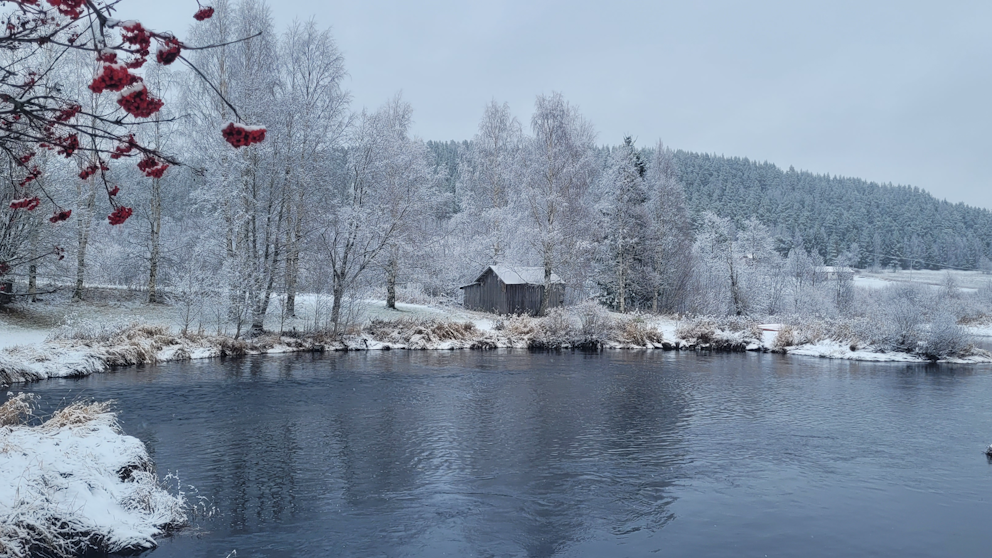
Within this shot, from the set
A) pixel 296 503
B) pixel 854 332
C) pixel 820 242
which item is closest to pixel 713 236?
pixel 854 332

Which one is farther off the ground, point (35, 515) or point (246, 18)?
point (246, 18)

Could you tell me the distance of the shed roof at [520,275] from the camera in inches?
1309

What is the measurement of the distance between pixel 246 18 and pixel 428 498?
2144cm

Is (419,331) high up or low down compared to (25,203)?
down

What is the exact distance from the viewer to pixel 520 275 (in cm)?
3375

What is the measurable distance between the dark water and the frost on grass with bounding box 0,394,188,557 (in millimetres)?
411

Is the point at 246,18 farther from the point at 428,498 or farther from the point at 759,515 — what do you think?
the point at 759,515

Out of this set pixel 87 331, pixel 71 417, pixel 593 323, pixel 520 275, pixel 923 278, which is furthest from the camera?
pixel 923 278

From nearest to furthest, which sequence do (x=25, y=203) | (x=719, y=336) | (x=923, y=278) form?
(x=25, y=203)
(x=719, y=336)
(x=923, y=278)

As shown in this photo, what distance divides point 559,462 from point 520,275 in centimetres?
2476

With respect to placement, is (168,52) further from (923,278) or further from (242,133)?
(923,278)

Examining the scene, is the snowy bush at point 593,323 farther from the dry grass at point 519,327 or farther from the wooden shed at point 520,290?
the wooden shed at point 520,290

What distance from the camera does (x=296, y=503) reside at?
7250 millimetres

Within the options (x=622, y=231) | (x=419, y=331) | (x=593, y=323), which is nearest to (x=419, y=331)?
(x=419, y=331)
